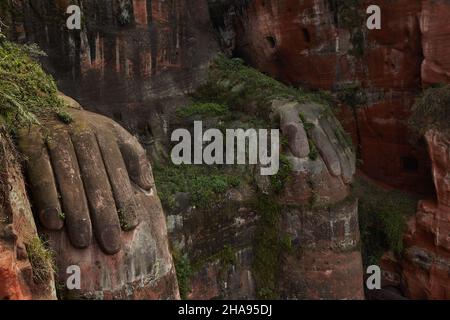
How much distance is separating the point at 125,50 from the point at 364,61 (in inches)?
290

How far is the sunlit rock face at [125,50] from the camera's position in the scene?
11281 millimetres

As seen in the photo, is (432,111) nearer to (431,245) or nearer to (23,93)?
(431,245)

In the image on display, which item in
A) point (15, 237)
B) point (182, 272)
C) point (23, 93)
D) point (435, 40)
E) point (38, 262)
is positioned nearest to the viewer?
point (15, 237)

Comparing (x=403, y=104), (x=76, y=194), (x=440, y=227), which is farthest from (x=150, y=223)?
(x=403, y=104)

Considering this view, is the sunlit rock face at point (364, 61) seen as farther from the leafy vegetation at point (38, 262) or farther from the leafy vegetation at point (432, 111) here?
the leafy vegetation at point (38, 262)

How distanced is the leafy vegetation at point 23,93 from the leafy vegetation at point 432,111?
373 inches

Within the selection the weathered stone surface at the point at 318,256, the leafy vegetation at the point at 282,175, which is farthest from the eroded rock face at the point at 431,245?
the leafy vegetation at the point at 282,175

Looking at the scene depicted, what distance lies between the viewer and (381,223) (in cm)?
1375

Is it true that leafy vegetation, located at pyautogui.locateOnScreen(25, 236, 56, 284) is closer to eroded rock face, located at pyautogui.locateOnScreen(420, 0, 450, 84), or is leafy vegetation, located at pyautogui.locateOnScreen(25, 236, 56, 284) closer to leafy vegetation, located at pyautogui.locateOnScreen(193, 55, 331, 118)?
leafy vegetation, located at pyautogui.locateOnScreen(193, 55, 331, 118)

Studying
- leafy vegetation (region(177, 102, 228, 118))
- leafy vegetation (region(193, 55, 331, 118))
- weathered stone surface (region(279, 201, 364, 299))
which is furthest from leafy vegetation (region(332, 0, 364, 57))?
weathered stone surface (region(279, 201, 364, 299))

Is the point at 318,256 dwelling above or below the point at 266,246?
below

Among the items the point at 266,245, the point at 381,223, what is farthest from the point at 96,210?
the point at 381,223

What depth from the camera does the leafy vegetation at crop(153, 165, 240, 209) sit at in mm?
10328

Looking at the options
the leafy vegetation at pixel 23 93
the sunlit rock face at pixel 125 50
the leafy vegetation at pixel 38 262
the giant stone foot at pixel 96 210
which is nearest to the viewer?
the leafy vegetation at pixel 38 262
